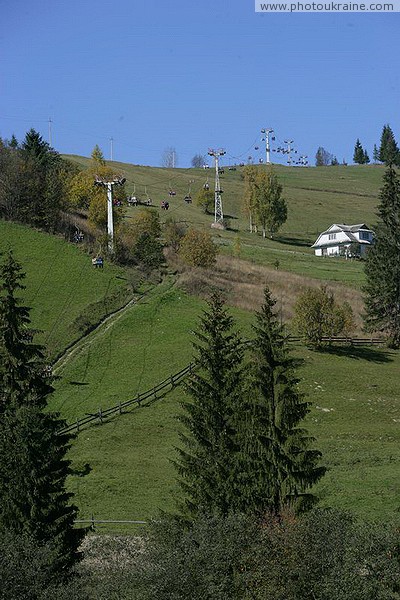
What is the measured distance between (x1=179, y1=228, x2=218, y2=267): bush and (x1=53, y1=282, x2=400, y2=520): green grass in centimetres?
1252

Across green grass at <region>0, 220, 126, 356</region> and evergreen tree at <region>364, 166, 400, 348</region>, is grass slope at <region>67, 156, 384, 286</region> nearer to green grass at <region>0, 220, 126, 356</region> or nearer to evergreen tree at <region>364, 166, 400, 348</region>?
evergreen tree at <region>364, 166, 400, 348</region>

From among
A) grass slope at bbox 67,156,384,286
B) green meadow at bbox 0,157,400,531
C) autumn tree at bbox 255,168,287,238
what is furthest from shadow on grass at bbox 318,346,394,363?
autumn tree at bbox 255,168,287,238

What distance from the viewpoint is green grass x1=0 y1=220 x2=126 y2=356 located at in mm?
77875

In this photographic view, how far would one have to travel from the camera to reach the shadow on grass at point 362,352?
237ft

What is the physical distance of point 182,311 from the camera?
80.4 meters

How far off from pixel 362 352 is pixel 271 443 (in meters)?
40.3

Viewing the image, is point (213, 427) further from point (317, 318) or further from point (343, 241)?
point (343, 241)

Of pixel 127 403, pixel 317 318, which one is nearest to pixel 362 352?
pixel 317 318

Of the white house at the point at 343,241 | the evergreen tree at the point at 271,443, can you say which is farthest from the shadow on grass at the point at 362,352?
the white house at the point at 343,241

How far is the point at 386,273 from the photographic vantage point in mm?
81938

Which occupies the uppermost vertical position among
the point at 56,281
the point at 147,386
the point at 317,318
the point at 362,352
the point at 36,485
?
the point at 56,281

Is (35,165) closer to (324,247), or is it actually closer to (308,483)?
(324,247)

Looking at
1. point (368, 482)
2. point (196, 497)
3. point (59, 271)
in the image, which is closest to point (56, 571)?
point (196, 497)

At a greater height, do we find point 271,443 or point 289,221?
point 289,221
